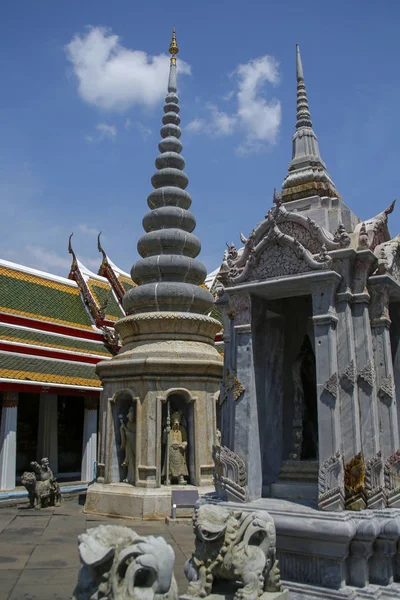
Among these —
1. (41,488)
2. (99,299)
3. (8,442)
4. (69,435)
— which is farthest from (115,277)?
(41,488)

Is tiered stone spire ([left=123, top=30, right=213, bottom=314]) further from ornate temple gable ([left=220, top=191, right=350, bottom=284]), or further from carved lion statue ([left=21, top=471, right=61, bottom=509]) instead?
ornate temple gable ([left=220, top=191, right=350, bottom=284])

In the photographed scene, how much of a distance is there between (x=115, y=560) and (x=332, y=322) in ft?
10.7

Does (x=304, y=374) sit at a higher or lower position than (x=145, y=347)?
lower

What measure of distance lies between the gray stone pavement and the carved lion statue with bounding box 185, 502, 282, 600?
214 centimetres

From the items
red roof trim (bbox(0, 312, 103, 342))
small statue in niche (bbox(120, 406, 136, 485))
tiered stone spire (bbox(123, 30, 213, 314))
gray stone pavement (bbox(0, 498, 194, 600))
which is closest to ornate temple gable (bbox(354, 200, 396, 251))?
gray stone pavement (bbox(0, 498, 194, 600))

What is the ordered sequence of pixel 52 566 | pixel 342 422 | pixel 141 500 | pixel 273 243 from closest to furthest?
pixel 342 422, pixel 273 243, pixel 52 566, pixel 141 500

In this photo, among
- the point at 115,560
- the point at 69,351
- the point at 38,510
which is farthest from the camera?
the point at 69,351

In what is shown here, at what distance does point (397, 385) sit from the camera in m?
6.73

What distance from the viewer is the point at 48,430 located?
23469 millimetres

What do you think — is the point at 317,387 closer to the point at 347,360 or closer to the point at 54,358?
the point at 347,360

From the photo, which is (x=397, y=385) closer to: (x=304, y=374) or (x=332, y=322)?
(x=304, y=374)

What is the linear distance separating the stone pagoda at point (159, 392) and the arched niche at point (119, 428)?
1.0 inches

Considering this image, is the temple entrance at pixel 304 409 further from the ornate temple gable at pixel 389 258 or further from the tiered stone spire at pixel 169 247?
the tiered stone spire at pixel 169 247

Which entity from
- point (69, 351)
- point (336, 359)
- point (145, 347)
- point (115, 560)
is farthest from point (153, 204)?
point (115, 560)
